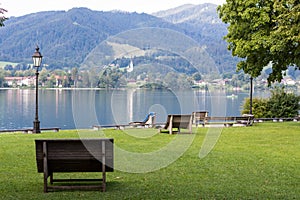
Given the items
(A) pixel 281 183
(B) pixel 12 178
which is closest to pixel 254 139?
(A) pixel 281 183

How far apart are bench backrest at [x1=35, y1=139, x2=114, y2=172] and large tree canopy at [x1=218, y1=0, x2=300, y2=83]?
591 inches

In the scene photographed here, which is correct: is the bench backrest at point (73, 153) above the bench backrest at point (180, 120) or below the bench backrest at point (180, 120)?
above

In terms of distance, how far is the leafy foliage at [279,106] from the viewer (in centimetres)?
3406

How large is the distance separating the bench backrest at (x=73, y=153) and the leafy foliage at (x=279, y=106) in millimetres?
27467

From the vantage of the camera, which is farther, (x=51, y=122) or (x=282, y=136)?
(x=51, y=122)

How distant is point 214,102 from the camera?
55.9ft

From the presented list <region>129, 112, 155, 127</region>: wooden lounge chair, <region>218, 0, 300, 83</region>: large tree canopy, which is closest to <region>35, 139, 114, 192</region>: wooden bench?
<region>218, 0, 300, 83</region>: large tree canopy

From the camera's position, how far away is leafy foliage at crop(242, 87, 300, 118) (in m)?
34.1

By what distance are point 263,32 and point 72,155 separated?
701 inches

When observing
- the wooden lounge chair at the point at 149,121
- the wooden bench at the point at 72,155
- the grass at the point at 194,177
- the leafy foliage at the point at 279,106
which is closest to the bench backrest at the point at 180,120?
the grass at the point at 194,177

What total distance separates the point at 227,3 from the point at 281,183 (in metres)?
18.2

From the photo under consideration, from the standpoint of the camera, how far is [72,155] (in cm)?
792

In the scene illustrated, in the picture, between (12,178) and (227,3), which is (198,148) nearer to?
(12,178)

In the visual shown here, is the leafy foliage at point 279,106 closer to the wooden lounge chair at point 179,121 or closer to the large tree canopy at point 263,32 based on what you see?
the large tree canopy at point 263,32
